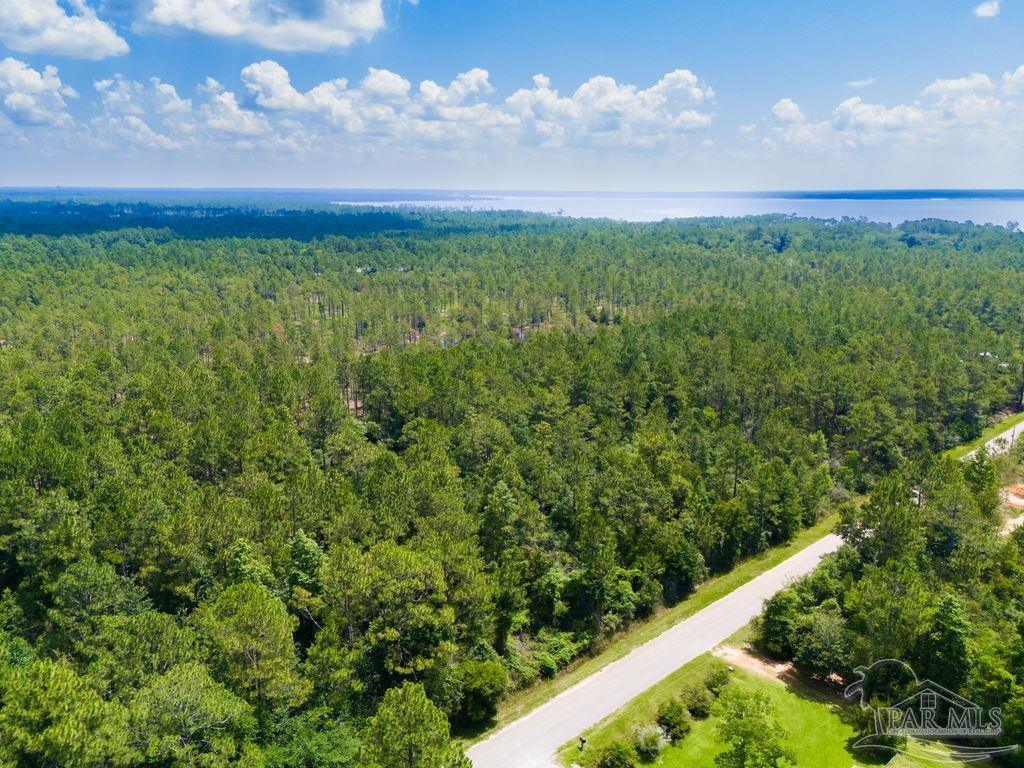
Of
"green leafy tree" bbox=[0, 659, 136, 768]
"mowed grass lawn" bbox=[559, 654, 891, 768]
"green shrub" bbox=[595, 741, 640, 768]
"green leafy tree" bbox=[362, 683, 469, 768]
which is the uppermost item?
"green leafy tree" bbox=[0, 659, 136, 768]

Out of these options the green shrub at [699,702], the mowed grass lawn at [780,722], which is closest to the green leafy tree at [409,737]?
the mowed grass lawn at [780,722]

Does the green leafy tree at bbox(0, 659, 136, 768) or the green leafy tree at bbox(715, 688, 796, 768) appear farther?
the green leafy tree at bbox(715, 688, 796, 768)

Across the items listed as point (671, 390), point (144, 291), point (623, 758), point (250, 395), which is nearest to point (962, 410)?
point (671, 390)

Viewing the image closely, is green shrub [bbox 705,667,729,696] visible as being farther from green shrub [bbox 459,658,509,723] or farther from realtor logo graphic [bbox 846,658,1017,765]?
green shrub [bbox 459,658,509,723]

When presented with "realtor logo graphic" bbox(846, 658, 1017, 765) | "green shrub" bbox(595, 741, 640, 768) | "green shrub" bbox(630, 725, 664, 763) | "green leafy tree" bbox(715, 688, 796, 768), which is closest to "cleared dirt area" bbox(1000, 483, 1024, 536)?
"realtor logo graphic" bbox(846, 658, 1017, 765)

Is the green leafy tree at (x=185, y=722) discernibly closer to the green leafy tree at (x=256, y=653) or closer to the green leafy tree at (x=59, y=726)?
the green leafy tree at (x=59, y=726)
